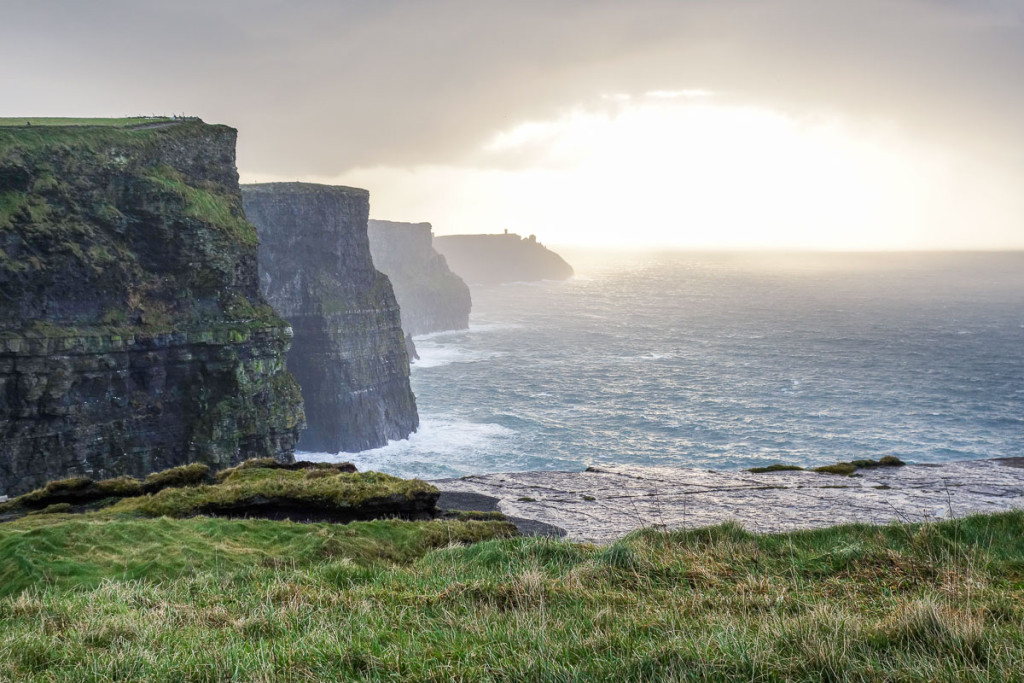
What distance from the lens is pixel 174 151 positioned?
46.6 metres

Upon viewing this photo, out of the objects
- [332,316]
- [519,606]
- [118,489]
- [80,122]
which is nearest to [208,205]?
[80,122]

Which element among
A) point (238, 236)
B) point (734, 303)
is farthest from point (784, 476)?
point (734, 303)

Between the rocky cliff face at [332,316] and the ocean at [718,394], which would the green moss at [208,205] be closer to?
the rocky cliff face at [332,316]

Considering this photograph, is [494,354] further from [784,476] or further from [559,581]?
[559,581]

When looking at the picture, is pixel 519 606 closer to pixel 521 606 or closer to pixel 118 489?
pixel 521 606

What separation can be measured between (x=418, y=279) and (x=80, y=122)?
10777cm

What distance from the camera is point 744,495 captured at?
24734 mm

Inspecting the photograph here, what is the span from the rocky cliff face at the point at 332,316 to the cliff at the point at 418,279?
6639cm

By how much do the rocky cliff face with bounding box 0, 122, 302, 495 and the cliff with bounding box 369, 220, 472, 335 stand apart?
98421mm

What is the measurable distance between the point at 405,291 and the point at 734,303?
98506 millimetres

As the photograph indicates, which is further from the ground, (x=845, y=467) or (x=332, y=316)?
(x=332, y=316)

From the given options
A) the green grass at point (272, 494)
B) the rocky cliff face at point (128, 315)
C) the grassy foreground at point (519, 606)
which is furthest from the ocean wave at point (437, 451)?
the grassy foreground at point (519, 606)

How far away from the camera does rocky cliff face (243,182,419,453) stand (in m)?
72.3

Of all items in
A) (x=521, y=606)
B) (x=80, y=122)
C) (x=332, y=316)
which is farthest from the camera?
(x=332, y=316)
